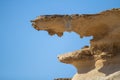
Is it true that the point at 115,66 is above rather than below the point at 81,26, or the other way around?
below

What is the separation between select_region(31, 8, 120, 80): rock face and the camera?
40.1ft

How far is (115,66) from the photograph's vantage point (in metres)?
12.2

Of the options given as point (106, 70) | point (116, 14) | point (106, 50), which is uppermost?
point (116, 14)

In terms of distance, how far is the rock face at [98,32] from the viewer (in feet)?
40.1

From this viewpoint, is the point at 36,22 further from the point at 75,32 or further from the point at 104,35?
the point at 104,35

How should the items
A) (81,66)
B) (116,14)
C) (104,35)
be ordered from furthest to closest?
(81,66) → (104,35) → (116,14)

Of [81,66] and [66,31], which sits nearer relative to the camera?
[66,31]

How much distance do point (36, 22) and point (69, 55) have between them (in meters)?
2.41

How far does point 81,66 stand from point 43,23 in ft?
8.42

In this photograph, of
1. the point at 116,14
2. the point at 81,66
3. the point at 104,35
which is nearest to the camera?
the point at 116,14

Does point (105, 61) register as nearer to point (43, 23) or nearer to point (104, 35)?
point (104, 35)

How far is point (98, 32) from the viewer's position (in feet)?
43.0

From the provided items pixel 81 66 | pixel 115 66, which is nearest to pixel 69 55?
pixel 81 66

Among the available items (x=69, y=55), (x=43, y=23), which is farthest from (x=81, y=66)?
(x=43, y=23)
